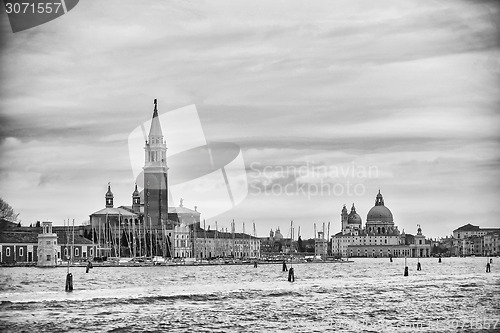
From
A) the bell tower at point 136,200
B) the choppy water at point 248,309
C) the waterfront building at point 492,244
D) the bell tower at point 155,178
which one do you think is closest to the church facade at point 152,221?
the bell tower at point 155,178

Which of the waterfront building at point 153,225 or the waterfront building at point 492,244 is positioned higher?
the waterfront building at point 153,225

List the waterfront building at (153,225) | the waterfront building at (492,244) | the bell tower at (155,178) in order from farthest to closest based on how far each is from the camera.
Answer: the waterfront building at (492,244) < the bell tower at (155,178) < the waterfront building at (153,225)

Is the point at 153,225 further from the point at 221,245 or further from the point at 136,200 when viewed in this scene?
the point at 136,200

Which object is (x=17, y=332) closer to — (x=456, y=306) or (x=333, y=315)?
(x=333, y=315)

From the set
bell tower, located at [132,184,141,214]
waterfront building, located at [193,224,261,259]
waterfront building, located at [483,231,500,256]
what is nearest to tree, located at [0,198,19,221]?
waterfront building, located at [193,224,261,259]

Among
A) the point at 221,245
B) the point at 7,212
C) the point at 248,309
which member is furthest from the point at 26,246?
the point at 248,309

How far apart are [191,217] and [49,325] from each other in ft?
391

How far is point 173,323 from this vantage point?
28328 millimetres

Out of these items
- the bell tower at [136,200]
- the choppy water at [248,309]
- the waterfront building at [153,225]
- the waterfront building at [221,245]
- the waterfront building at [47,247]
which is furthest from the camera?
the bell tower at [136,200]

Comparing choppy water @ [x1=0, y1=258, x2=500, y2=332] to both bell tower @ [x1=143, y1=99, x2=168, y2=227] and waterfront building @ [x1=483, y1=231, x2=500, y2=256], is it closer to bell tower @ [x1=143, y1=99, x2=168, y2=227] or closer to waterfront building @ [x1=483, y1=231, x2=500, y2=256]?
bell tower @ [x1=143, y1=99, x2=168, y2=227]

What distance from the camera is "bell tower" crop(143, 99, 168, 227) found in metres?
126

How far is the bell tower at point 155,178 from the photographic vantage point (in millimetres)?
126312

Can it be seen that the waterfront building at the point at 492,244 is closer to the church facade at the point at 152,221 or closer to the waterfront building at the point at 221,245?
the waterfront building at the point at 221,245

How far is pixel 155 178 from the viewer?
424ft
